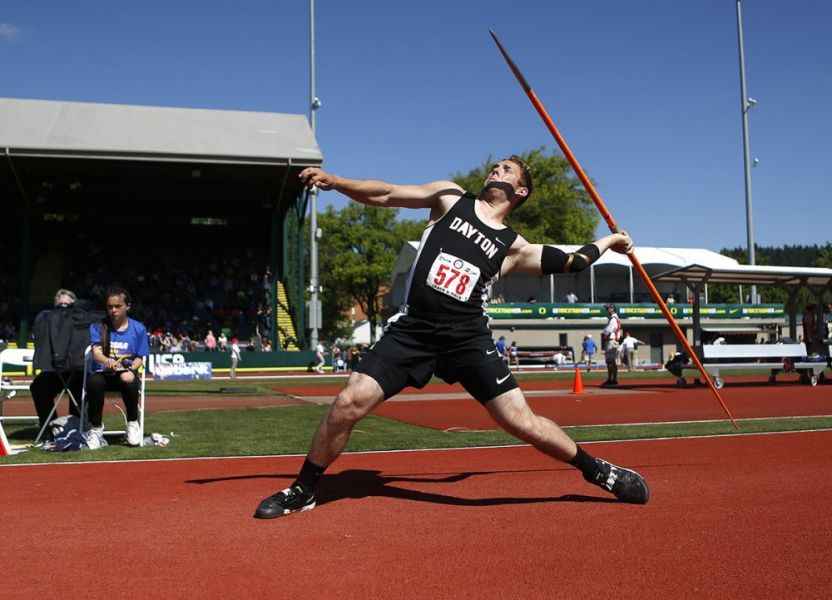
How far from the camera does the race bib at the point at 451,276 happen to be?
4789 millimetres

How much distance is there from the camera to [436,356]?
483 cm

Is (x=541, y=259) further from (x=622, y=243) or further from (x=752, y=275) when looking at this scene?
(x=752, y=275)

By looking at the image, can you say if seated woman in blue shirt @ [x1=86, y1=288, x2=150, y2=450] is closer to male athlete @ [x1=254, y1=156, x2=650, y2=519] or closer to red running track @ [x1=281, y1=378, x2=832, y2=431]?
red running track @ [x1=281, y1=378, x2=832, y2=431]

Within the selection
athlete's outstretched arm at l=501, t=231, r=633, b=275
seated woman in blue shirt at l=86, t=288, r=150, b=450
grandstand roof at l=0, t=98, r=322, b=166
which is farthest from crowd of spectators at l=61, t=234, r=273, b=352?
athlete's outstretched arm at l=501, t=231, r=633, b=275

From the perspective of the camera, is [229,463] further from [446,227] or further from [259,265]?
[259,265]

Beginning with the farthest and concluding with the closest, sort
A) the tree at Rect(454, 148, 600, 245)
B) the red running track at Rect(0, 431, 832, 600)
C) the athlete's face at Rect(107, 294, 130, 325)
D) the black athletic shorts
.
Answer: the tree at Rect(454, 148, 600, 245) → the athlete's face at Rect(107, 294, 130, 325) → the black athletic shorts → the red running track at Rect(0, 431, 832, 600)

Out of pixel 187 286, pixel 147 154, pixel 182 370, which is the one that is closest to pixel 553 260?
pixel 182 370

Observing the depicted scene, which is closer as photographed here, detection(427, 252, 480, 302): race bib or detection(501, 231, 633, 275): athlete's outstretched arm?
detection(427, 252, 480, 302): race bib

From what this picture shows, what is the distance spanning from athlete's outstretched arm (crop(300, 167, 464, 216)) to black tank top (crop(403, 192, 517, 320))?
0.13 metres

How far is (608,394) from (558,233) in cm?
4784

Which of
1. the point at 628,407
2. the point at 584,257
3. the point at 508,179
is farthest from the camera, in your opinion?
the point at 628,407

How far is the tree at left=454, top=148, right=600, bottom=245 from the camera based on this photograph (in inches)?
2491

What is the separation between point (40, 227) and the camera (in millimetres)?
43000

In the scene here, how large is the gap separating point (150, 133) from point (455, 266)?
100 feet
